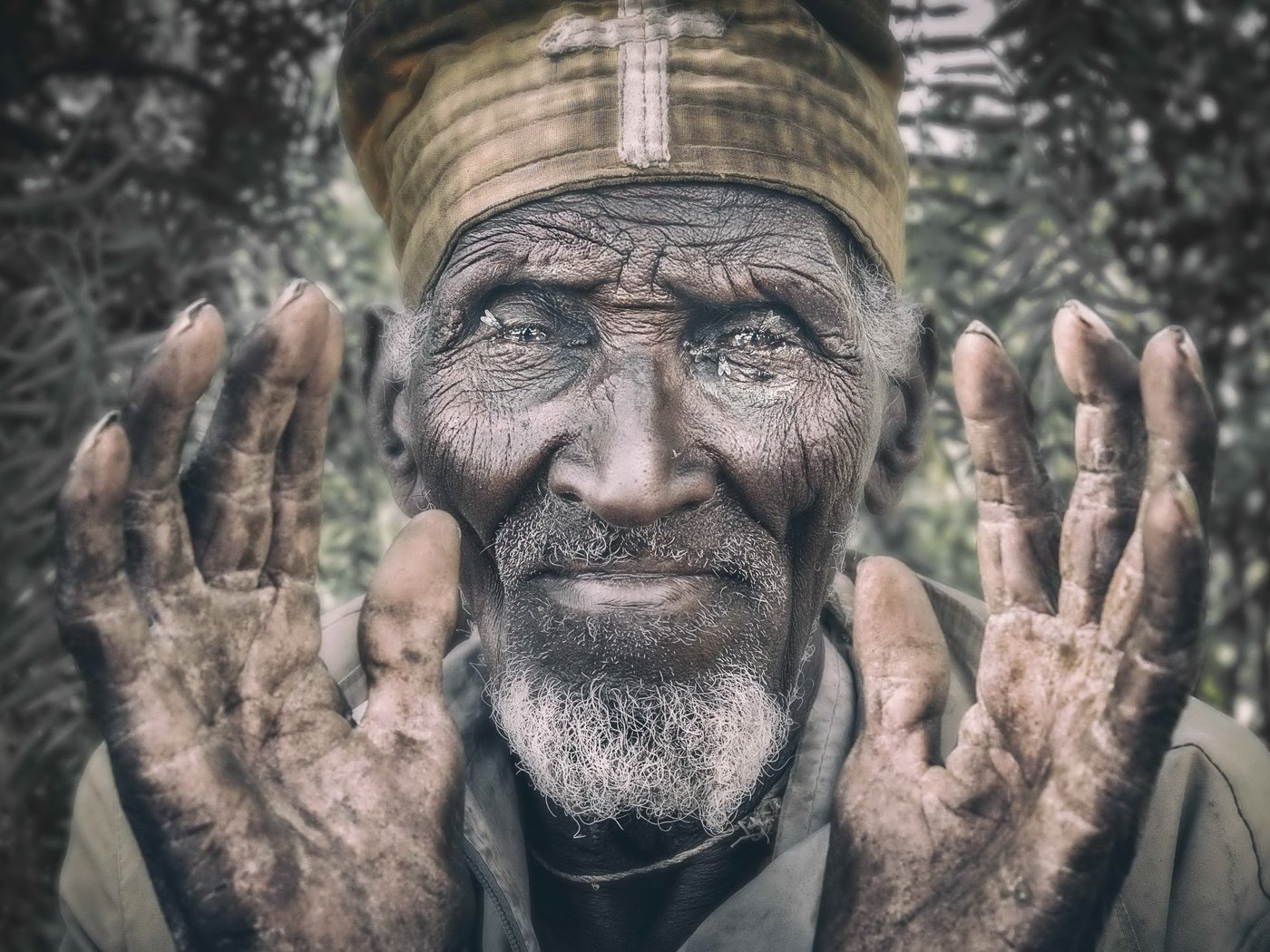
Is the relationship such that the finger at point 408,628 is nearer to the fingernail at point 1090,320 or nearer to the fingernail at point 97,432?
the fingernail at point 97,432

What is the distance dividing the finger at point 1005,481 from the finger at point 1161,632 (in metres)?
0.17

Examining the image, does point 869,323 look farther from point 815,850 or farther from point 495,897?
point 495,897

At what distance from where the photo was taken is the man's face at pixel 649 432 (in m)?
2.36

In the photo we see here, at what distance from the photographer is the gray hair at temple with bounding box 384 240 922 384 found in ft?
8.91

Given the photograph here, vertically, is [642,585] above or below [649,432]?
below

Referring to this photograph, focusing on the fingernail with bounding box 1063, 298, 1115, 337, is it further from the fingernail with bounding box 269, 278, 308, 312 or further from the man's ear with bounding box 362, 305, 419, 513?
the man's ear with bounding box 362, 305, 419, 513

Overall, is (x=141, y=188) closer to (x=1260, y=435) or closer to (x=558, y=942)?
(x=558, y=942)

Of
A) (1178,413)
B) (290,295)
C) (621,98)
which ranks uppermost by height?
(621,98)

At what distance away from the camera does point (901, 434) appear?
9.83ft

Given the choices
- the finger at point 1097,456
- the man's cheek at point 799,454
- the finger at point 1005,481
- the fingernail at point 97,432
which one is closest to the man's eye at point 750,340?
the man's cheek at point 799,454

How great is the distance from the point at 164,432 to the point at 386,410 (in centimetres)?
115

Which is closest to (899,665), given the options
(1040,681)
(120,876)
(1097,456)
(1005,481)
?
(1040,681)

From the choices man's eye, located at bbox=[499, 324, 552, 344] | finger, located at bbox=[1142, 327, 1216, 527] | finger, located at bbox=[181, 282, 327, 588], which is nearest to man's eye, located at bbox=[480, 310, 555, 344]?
man's eye, located at bbox=[499, 324, 552, 344]

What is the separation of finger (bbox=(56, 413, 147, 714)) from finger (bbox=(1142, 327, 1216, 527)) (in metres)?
1.29
